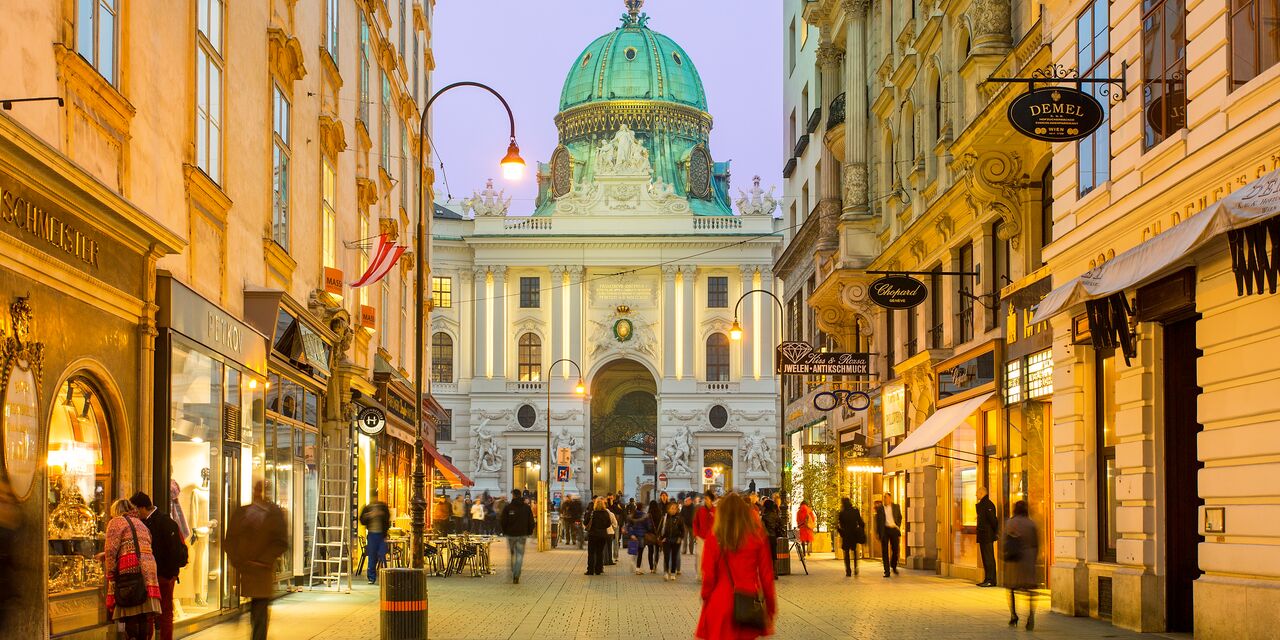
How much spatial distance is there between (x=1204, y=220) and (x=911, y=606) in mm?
9802

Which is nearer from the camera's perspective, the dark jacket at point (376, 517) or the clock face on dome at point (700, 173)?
the dark jacket at point (376, 517)

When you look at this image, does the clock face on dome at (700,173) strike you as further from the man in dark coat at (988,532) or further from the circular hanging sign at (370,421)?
the man in dark coat at (988,532)

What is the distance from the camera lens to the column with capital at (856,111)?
38125 millimetres

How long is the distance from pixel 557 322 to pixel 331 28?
194 ft

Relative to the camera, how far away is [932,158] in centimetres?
3158

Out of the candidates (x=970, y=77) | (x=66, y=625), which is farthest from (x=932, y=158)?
(x=66, y=625)

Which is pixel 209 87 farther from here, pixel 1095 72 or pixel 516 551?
pixel 516 551

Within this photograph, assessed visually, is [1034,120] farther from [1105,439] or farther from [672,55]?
[672,55]

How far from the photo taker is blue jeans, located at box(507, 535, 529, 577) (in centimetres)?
2902

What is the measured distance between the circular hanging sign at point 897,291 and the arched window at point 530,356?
60.4 m

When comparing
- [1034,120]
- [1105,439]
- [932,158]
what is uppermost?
[932,158]

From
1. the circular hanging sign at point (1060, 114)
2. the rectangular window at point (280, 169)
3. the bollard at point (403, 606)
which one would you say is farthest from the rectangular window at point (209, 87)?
the circular hanging sign at point (1060, 114)

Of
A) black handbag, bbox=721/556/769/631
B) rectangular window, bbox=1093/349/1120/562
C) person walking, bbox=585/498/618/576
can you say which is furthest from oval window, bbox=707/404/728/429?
black handbag, bbox=721/556/769/631

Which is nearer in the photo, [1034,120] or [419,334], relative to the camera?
[1034,120]
